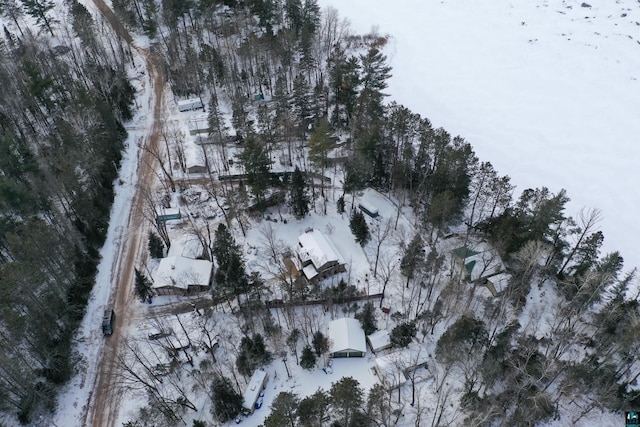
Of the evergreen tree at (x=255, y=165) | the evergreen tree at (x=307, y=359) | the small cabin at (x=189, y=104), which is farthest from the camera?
the small cabin at (x=189, y=104)

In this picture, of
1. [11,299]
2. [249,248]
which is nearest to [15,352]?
[11,299]

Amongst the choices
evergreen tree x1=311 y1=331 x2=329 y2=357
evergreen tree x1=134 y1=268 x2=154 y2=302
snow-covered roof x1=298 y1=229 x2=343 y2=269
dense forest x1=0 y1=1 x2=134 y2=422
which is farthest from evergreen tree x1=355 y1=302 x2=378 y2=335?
dense forest x1=0 y1=1 x2=134 y2=422

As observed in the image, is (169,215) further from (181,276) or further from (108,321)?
(108,321)

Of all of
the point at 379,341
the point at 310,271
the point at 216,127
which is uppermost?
the point at 216,127

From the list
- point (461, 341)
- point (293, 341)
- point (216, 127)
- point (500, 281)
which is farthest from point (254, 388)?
point (216, 127)

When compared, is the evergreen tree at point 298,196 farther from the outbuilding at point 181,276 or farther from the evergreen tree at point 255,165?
the outbuilding at point 181,276

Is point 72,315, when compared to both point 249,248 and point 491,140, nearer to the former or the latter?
point 249,248

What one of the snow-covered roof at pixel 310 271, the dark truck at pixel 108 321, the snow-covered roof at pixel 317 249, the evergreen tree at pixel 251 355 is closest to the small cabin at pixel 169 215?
the dark truck at pixel 108 321

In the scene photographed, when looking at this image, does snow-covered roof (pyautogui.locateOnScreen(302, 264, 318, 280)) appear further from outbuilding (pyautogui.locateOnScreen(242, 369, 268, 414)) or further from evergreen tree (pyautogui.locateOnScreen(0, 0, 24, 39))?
evergreen tree (pyautogui.locateOnScreen(0, 0, 24, 39))
